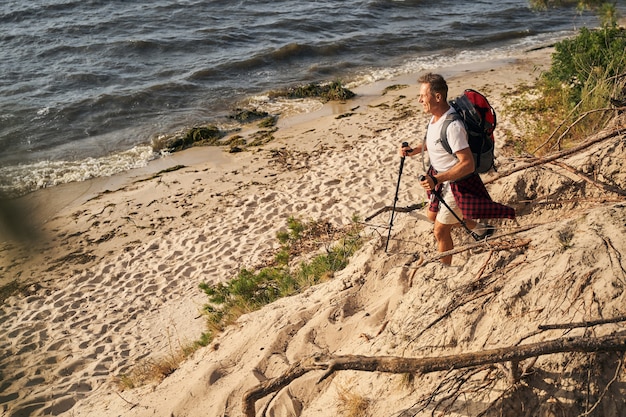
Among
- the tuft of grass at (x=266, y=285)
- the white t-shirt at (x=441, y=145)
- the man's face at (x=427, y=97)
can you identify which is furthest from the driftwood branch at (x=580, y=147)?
the tuft of grass at (x=266, y=285)

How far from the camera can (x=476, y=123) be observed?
14.2ft

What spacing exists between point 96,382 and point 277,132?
8366 mm

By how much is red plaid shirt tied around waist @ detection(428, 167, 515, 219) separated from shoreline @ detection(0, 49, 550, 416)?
10.4ft

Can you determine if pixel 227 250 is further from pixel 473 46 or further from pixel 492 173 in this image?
pixel 473 46

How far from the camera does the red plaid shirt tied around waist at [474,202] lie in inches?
176

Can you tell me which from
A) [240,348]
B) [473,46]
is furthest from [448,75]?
[240,348]

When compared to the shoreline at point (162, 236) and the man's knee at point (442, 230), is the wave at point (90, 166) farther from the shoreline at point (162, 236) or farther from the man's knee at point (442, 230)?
the man's knee at point (442, 230)

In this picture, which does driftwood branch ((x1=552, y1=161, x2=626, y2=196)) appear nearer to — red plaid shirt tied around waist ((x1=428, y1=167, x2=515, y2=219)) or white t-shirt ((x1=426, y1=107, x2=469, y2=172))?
red plaid shirt tied around waist ((x1=428, y1=167, x2=515, y2=219))

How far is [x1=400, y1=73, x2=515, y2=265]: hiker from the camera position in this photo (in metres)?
4.23

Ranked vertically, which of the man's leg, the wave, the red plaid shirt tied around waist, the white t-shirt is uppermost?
the white t-shirt

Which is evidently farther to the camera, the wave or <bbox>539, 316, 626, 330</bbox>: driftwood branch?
the wave

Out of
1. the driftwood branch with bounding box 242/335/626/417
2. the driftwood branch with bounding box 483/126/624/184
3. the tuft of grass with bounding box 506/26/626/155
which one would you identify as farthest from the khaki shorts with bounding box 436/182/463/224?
the tuft of grass with bounding box 506/26/626/155

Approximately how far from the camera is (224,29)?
2108cm

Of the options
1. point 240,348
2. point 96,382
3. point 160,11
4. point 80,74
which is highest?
point 160,11
